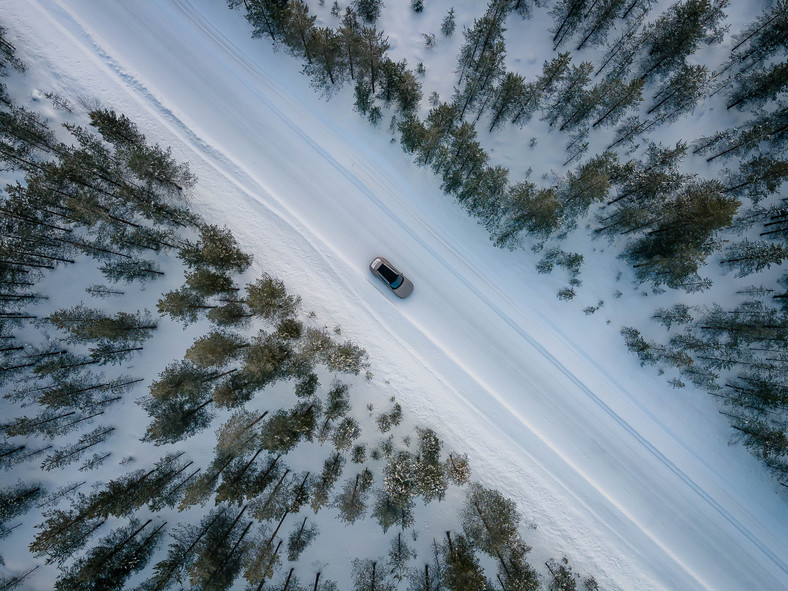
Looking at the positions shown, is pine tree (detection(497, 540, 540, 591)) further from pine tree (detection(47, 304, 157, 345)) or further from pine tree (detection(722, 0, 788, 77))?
pine tree (detection(722, 0, 788, 77))

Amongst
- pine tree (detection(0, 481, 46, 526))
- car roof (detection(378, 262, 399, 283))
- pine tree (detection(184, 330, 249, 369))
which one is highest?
car roof (detection(378, 262, 399, 283))

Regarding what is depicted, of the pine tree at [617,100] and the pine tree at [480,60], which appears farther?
the pine tree at [480,60]

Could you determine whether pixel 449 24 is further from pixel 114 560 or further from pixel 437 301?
pixel 114 560

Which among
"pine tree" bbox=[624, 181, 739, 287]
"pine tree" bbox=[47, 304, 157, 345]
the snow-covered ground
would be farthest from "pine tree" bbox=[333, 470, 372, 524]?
"pine tree" bbox=[624, 181, 739, 287]

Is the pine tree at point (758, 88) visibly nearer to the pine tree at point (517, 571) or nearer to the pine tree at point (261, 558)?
the pine tree at point (517, 571)

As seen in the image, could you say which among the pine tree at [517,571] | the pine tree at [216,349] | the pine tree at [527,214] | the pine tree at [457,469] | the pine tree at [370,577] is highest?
the pine tree at [527,214]

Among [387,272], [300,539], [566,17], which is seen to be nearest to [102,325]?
[387,272]

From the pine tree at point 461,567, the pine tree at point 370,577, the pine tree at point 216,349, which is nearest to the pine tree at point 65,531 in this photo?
the pine tree at point 216,349

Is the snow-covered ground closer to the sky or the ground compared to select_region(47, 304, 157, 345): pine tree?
closer to the sky

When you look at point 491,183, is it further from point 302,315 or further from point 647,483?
point 647,483
